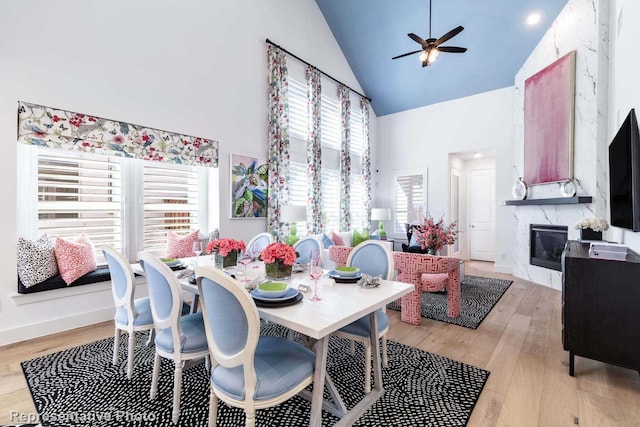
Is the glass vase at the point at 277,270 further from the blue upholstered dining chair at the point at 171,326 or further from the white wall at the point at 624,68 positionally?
the white wall at the point at 624,68

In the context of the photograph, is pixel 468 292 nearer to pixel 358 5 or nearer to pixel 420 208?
pixel 420 208

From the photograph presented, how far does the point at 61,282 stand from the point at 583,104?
6.72 metres

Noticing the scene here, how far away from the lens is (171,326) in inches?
67.7

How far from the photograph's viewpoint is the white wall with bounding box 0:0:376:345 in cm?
273

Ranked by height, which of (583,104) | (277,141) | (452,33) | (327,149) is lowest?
(277,141)

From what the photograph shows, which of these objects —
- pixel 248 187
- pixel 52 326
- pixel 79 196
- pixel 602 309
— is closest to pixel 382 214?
pixel 248 187

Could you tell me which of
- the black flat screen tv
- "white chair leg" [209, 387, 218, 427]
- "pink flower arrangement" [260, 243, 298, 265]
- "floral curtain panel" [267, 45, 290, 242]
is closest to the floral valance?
"floral curtain panel" [267, 45, 290, 242]

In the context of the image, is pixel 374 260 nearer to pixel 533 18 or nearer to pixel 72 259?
pixel 72 259

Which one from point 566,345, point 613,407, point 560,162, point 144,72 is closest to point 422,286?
point 566,345

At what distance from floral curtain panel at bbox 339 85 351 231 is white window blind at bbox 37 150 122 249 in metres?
4.10

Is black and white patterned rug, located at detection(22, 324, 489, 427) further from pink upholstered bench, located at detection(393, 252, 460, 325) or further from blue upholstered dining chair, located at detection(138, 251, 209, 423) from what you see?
pink upholstered bench, located at detection(393, 252, 460, 325)

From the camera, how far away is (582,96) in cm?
423

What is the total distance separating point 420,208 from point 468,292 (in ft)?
9.15

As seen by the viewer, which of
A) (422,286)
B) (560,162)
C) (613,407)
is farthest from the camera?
(560,162)
